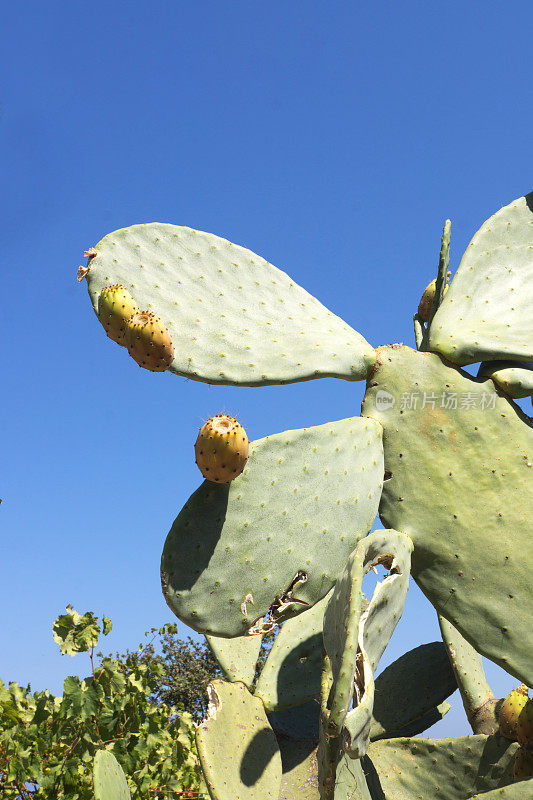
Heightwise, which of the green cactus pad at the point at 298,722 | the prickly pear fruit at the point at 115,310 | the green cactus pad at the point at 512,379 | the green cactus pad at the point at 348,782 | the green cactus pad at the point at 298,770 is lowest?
the green cactus pad at the point at 348,782

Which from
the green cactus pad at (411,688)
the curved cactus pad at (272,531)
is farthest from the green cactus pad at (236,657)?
the curved cactus pad at (272,531)

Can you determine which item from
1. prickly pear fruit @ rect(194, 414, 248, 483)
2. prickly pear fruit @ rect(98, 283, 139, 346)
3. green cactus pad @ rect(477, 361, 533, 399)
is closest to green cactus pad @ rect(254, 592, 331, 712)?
prickly pear fruit @ rect(194, 414, 248, 483)

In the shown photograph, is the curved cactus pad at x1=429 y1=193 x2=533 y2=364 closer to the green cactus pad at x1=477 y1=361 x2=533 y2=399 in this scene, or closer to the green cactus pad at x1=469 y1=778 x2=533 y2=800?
the green cactus pad at x1=477 y1=361 x2=533 y2=399

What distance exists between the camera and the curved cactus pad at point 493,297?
7.95ft

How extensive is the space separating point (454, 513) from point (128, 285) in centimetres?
123

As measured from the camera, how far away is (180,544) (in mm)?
1954

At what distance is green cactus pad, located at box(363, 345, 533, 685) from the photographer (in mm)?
2053

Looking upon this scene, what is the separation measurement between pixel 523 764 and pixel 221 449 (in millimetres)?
1428

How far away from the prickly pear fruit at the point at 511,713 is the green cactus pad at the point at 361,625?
0.86 metres

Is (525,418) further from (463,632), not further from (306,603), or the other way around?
(306,603)

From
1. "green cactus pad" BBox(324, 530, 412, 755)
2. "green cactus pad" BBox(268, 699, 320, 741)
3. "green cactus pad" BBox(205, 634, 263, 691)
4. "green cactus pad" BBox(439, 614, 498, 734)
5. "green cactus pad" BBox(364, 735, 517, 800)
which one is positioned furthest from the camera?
"green cactus pad" BBox(268, 699, 320, 741)

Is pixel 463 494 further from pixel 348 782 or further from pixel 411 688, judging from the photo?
pixel 411 688

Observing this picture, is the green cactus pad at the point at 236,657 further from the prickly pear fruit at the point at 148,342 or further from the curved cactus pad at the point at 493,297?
the curved cactus pad at the point at 493,297

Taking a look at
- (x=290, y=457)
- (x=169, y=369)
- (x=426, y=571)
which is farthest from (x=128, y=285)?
(x=426, y=571)
